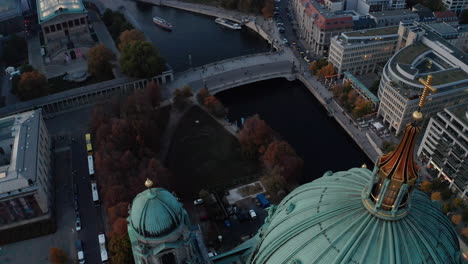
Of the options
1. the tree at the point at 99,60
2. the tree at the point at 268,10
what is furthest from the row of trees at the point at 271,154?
the tree at the point at 268,10

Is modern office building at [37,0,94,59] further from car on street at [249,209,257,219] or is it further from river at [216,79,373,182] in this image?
car on street at [249,209,257,219]

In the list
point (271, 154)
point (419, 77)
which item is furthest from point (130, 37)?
→ point (419, 77)

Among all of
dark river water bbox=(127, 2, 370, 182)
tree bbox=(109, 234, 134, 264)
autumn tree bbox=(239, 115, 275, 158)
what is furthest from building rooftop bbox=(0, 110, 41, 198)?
dark river water bbox=(127, 2, 370, 182)

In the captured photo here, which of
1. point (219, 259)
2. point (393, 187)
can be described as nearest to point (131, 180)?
point (219, 259)

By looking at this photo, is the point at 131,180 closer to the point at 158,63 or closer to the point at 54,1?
the point at 158,63

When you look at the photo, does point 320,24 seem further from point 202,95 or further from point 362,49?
point 202,95

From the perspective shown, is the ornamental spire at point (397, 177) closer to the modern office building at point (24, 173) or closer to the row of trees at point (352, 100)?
the modern office building at point (24, 173)
